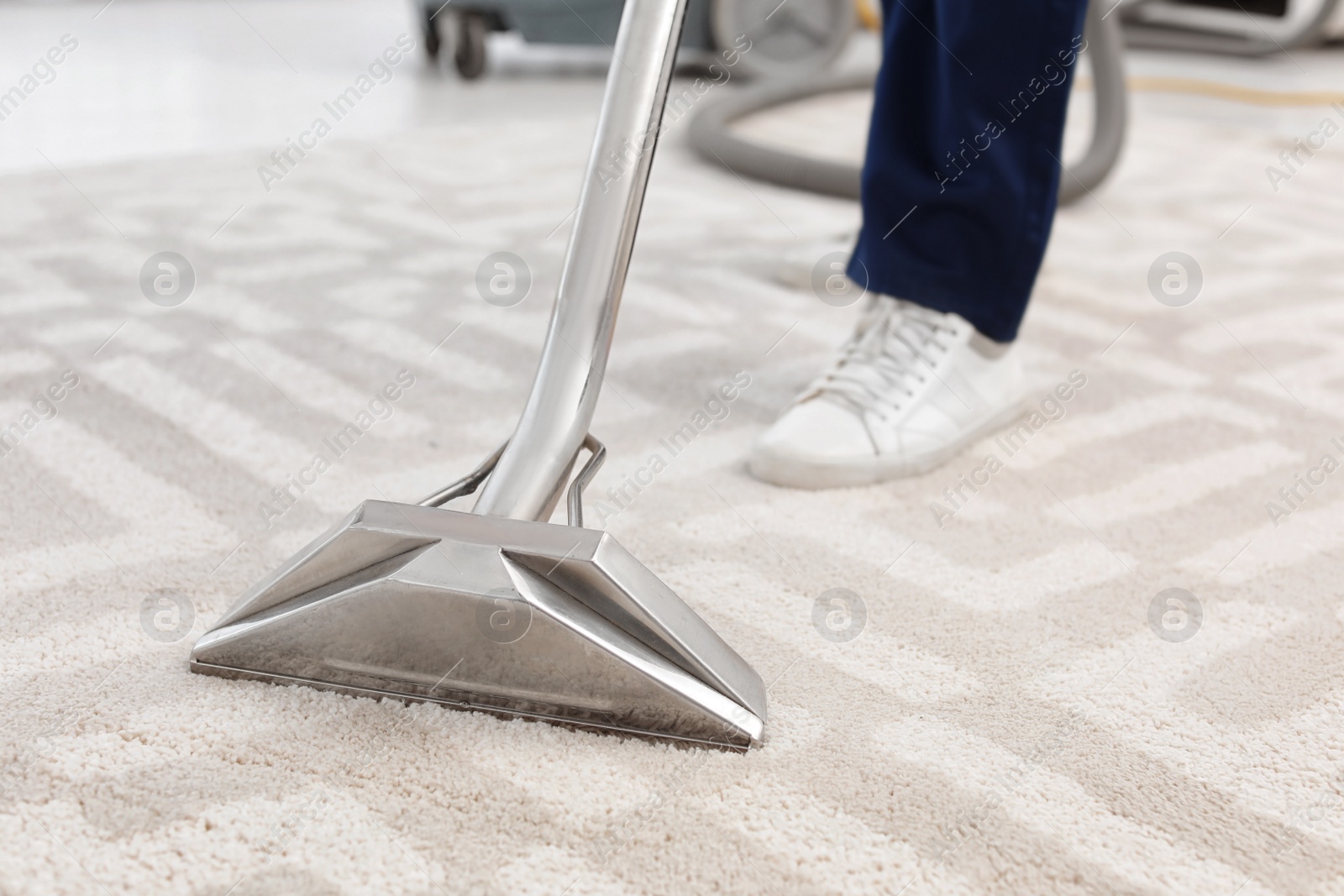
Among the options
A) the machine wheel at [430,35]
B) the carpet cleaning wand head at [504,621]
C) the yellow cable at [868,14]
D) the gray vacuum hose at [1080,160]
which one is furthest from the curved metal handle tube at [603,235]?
the yellow cable at [868,14]

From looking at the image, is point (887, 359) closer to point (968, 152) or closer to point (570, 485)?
point (968, 152)

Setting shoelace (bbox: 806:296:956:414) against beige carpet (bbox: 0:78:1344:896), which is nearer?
beige carpet (bbox: 0:78:1344:896)

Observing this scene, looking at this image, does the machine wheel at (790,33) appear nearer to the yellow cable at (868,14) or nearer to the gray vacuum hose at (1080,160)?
the gray vacuum hose at (1080,160)

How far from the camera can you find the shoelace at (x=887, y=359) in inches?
32.7

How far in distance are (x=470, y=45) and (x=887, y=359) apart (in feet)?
6.59

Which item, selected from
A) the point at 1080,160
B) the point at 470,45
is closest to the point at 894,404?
the point at 1080,160

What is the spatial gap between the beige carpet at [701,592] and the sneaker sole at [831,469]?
0.01 m

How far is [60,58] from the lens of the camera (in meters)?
2.56

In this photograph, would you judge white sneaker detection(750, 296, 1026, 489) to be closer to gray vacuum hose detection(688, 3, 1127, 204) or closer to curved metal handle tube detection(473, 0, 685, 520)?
curved metal handle tube detection(473, 0, 685, 520)

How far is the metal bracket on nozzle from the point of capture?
0.52 m

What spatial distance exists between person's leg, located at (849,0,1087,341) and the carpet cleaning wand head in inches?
15.2

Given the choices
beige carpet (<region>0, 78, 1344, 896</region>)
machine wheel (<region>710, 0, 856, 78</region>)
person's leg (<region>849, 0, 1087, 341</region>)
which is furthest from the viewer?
machine wheel (<region>710, 0, 856, 78</region>)

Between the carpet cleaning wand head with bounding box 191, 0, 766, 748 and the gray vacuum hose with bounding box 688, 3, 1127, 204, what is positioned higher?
the carpet cleaning wand head with bounding box 191, 0, 766, 748

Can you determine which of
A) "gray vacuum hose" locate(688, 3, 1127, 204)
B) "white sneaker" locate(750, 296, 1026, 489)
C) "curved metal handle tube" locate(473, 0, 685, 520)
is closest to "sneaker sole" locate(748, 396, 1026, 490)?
"white sneaker" locate(750, 296, 1026, 489)
